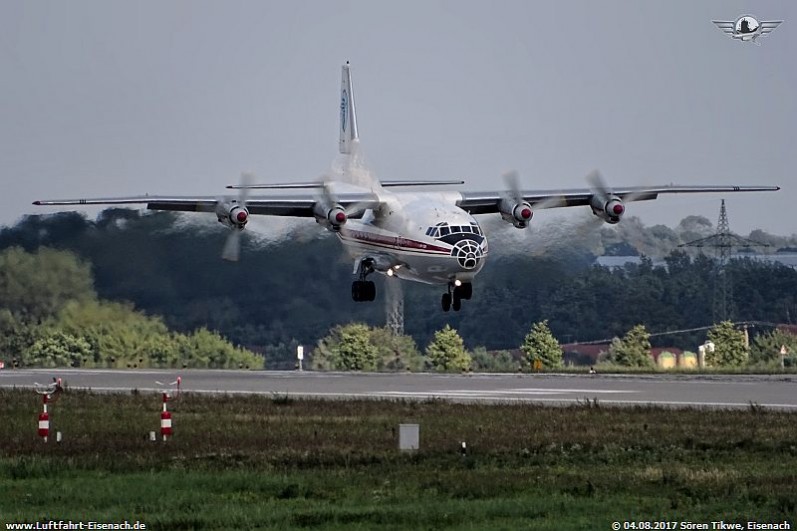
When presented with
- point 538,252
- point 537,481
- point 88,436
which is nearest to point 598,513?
point 537,481

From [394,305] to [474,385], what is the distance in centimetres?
1529

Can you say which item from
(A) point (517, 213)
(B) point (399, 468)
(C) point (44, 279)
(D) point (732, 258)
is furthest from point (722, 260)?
(B) point (399, 468)

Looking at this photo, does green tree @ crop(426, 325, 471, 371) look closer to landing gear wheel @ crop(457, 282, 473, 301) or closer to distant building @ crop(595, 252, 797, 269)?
distant building @ crop(595, 252, 797, 269)

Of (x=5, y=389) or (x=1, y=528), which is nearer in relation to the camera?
(x=1, y=528)

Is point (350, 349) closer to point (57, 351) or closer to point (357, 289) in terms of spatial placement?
point (357, 289)

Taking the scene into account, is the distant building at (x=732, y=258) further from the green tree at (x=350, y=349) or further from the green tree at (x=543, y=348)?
the green tree at (x=350, y=349)

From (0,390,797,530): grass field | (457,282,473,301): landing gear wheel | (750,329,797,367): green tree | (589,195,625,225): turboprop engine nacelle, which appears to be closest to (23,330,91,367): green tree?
(457,282,473,301): landing gear wheel

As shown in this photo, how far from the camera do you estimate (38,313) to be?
6300 centimetres

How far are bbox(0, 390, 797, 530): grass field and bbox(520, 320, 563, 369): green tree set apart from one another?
1325 inches

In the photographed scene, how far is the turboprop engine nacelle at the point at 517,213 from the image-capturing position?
52938mm

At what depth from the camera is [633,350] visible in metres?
70.1

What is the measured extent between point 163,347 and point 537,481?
143 feet

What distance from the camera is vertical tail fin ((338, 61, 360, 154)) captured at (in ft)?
202

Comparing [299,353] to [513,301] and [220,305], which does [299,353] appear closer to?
[220,305]
